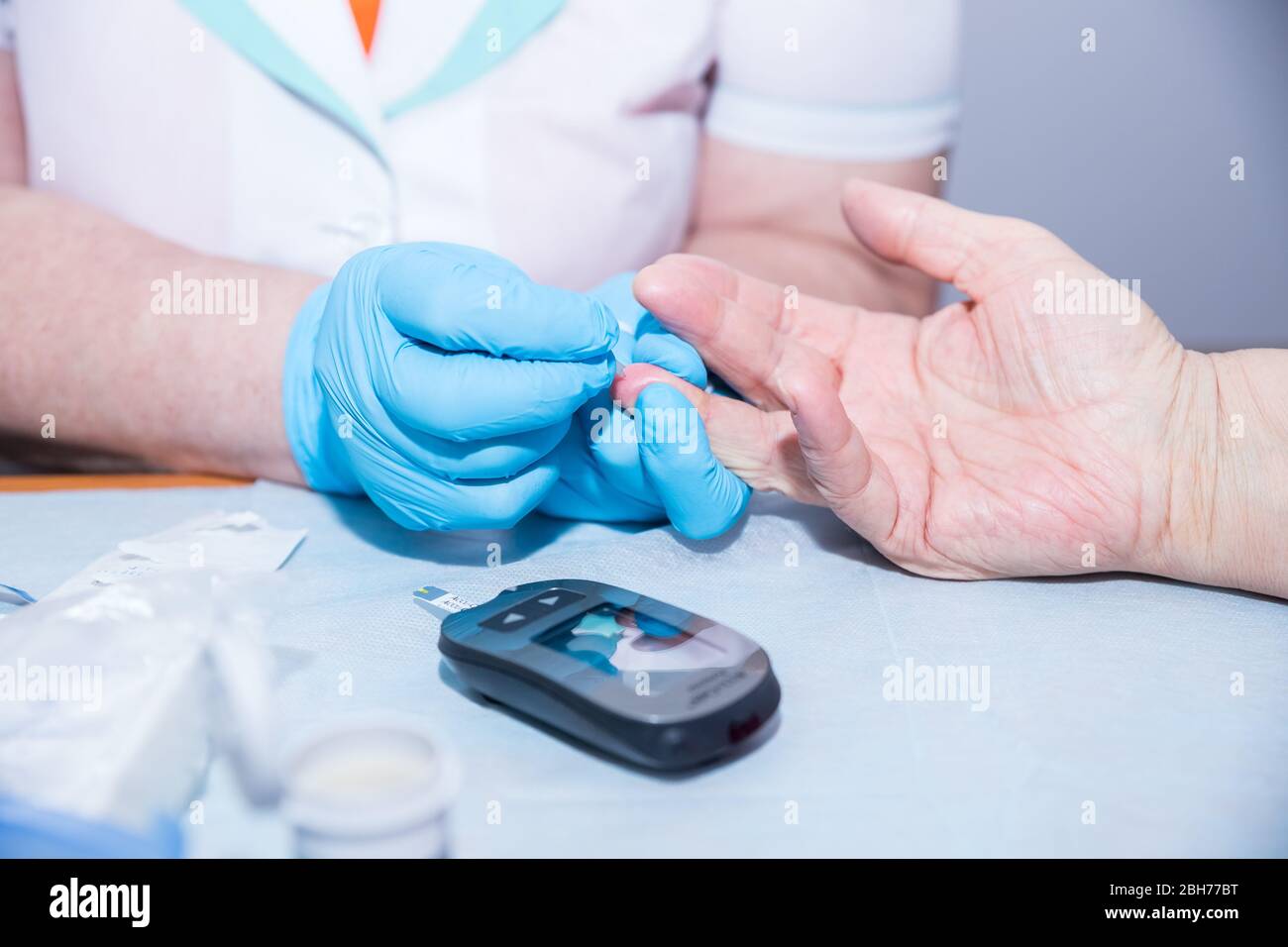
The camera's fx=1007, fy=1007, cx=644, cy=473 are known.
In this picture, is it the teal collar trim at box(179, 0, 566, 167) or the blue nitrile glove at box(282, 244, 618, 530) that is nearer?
the blue nitrile glove at box(282, 244, 618, 530)

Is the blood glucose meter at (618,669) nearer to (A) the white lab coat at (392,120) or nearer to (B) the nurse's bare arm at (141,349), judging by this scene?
(B) the nurse's bare arm at (141,349)

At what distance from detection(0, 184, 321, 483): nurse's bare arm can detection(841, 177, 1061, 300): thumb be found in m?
0.49

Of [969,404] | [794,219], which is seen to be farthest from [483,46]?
[969,404]

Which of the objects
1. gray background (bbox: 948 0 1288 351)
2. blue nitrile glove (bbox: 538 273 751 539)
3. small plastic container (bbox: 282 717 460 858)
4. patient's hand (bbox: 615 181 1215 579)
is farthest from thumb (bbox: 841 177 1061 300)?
gray background (bbox: 948 0 1288 351)

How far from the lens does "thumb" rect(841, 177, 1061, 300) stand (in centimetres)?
81

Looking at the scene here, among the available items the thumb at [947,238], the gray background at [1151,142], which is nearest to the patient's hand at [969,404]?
the thumb at [947,238]

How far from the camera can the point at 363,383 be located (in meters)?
0.72

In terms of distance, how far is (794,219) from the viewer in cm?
119

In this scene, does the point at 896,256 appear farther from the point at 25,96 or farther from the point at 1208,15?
the point at 1208,15

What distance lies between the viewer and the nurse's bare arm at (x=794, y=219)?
116 centimetres

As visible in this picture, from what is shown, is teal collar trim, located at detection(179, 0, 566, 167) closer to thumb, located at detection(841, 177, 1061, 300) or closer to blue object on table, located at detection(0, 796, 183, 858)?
thumb, located at detection(841, 177, 1061, 300)

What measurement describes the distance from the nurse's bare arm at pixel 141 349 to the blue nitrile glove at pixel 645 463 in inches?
10.3

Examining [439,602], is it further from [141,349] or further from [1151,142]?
[1151,142]
